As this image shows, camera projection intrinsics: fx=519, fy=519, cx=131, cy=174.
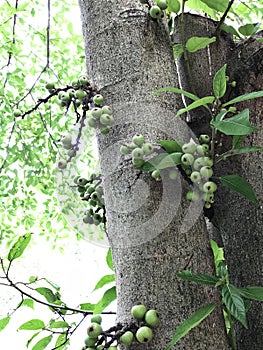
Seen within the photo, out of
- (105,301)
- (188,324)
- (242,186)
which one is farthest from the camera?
(105,301)

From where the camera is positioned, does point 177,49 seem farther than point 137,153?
Yes

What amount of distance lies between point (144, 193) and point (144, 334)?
17cm

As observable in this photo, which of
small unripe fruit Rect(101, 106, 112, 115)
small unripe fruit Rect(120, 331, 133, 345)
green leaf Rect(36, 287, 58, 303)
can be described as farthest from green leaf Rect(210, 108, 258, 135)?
green leaf Rect(36, 287, 58, 303)

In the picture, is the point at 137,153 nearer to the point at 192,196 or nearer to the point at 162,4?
the point at 192,196

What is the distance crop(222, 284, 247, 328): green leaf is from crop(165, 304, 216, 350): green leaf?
0.08ft

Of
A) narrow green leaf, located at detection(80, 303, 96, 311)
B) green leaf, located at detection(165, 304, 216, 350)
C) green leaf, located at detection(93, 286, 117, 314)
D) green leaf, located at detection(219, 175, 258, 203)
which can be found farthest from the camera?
narrow green leaf, located at detection(80, 303, 96, 311)

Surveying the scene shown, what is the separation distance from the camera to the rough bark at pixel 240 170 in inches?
26.8

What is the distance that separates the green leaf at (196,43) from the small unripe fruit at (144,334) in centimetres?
40

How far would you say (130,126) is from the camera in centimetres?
68

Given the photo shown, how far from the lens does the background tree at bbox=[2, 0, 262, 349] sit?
60 cm

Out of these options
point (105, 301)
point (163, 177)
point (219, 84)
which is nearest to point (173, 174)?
point (163, 177)

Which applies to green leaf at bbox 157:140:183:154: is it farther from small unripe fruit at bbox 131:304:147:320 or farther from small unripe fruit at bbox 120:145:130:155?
small unripe fruit at bbox 131:304:147:320

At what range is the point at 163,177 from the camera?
65 cm

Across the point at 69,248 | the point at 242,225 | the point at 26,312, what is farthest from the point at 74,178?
the point at 26,312
